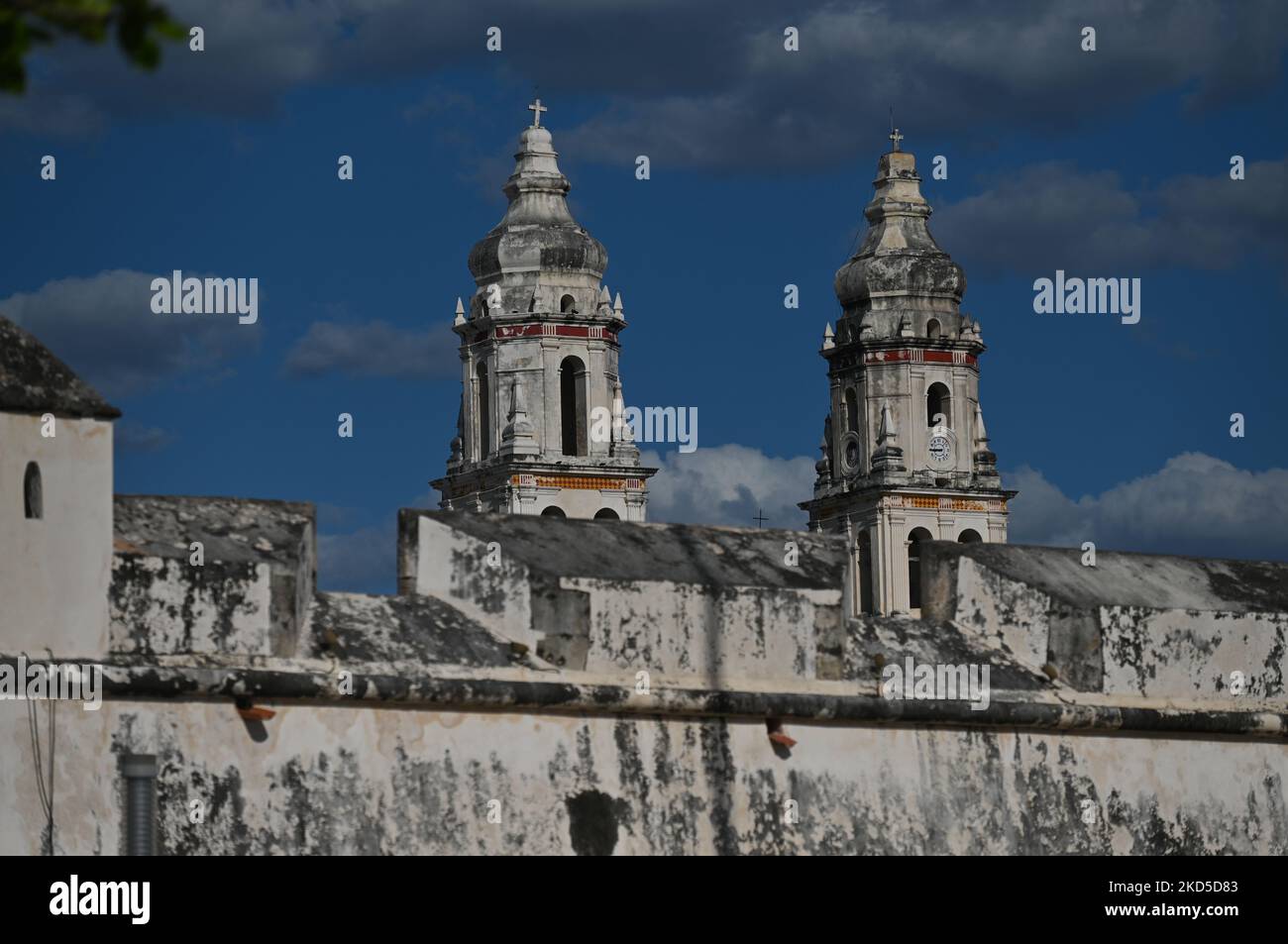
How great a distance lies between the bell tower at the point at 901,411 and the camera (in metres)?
64.6

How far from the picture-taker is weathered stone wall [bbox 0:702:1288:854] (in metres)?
12.8

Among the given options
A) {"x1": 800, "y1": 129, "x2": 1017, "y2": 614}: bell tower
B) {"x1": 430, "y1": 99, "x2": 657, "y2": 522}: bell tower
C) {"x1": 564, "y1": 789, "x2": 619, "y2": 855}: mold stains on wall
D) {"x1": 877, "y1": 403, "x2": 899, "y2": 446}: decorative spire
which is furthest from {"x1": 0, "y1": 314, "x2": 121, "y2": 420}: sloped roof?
{"x1": 877, "y1": 403, "x2": 899, "y2": 446}: decorative spire

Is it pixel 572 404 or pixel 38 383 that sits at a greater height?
pixel 572 404

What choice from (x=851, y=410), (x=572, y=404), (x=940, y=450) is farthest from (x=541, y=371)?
(x=940, y=450)

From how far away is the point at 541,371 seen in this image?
207ft

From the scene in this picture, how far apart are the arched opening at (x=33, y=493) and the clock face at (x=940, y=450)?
5405cm

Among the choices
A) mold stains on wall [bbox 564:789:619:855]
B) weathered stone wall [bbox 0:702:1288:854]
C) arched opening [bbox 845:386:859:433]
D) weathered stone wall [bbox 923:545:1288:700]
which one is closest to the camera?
weathered stone wall [bbox 0:702:1288:854]

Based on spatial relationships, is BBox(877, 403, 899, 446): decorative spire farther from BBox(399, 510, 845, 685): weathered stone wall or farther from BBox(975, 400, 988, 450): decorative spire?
BBox(399, 510, 845, 685): weathered stone wall

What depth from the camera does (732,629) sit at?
1494 cm

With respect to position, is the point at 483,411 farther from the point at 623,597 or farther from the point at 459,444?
the point at 623,597

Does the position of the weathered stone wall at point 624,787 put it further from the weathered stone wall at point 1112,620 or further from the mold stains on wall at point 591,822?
the weathered stone wall at point 1112,620

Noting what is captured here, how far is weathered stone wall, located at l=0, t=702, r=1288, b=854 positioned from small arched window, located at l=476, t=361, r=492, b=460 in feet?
156

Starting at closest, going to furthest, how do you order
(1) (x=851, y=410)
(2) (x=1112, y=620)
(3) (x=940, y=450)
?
(2) (x=1112, y=620) → (3) (x=940, y=450) → (1) (x=851, y=410)

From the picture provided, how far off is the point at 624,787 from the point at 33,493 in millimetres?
3613
